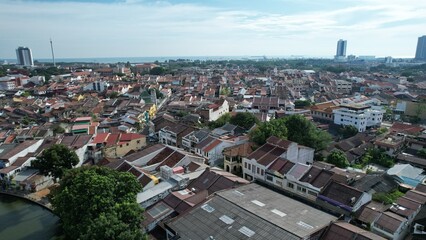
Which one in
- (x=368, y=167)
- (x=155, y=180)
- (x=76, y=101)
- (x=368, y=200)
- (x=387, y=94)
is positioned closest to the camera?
(x=368, y=200)

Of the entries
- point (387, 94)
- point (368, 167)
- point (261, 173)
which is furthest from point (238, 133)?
point (387, 94)

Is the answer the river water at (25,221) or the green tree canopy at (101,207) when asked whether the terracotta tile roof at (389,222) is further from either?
the river water at (25,221)

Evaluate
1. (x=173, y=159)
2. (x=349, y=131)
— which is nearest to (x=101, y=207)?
(x=173, y=159)

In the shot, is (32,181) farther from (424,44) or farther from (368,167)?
(424,44)

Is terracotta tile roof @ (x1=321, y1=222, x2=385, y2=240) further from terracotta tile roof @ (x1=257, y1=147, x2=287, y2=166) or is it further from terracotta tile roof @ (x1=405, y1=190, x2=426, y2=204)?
terracotta tile roof @ (x1=257, y1=147, x2=287, y2=166)

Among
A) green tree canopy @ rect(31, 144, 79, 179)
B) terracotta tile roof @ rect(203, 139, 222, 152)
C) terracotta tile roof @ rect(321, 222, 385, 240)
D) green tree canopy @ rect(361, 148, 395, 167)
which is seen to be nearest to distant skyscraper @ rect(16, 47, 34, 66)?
green tree canopy @ rect(31, 144, 79, 179)
